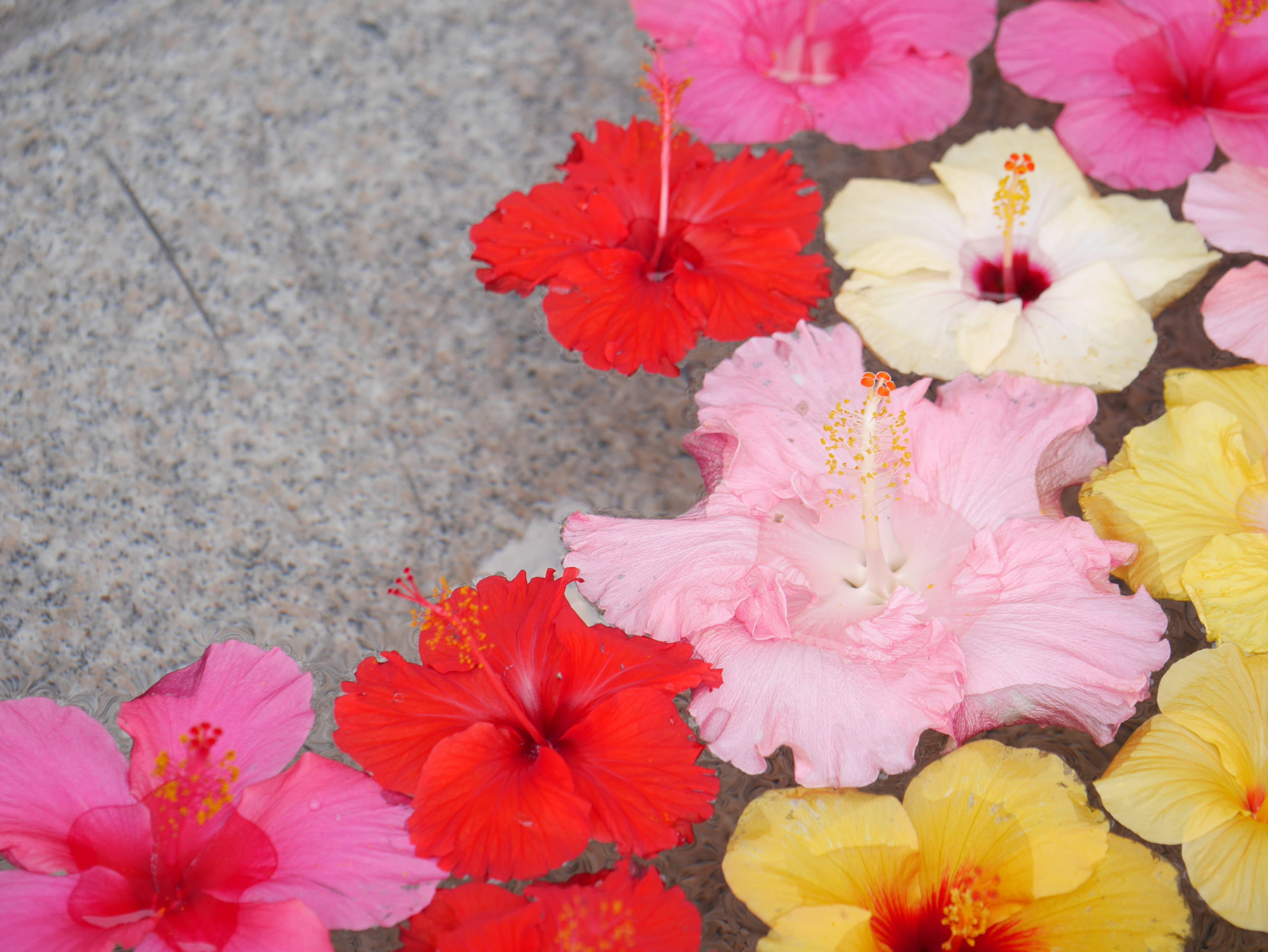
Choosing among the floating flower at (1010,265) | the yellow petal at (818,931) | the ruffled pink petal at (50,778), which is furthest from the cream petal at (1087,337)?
the ruffled pink petal at (50,778)

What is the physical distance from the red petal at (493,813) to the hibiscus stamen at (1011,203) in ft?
1.94

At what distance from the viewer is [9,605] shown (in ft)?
3.24

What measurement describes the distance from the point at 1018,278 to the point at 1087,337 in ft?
0.34

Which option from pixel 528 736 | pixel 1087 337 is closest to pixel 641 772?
pixel 528 736

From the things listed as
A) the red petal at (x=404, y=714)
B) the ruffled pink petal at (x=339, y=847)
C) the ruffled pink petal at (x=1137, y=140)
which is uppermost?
the ruffled pink petal at (x=1137, y=140)

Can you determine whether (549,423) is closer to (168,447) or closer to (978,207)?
(168,447)

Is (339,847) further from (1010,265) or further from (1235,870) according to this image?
(1010,265)

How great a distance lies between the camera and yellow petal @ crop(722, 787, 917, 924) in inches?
30.6

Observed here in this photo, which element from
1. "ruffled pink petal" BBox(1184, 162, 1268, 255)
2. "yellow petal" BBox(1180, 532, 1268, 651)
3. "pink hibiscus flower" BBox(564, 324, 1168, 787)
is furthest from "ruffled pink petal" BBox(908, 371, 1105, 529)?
"ruffled pink petal" BBox(1184, 162, 1268, 255)

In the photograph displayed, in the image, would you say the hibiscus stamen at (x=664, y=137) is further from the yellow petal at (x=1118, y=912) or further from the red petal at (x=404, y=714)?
the yellow petal at (x=1118, y=912)

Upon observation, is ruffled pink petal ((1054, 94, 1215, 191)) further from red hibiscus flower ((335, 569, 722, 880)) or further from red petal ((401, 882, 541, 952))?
red petal ((401, 882, 541, 952))

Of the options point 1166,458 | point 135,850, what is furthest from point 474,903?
point 1166,458

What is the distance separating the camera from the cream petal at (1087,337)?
101cm

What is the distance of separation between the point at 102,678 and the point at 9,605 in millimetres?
104
